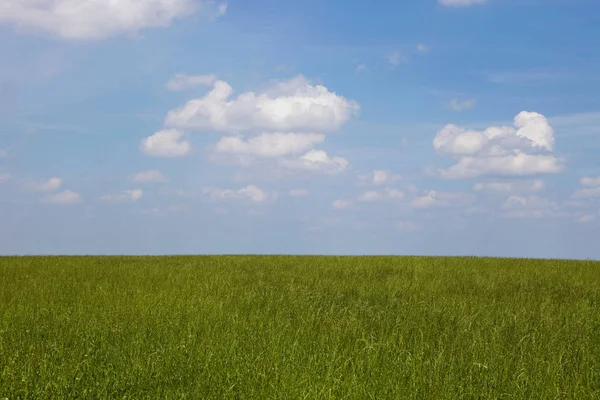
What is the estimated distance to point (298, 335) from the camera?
7.69m

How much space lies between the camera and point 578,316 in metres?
9.90

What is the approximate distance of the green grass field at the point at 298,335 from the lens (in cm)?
569

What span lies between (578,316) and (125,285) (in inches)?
356

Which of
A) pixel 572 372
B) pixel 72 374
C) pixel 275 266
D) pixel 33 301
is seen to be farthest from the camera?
pixel 275 266

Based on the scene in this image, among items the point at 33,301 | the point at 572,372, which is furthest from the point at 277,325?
the point at 33,301

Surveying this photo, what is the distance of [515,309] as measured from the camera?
33.8ft

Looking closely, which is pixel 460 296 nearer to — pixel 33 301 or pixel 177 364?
pixel 177 364

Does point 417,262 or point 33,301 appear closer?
point 33,301

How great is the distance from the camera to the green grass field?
5.69m

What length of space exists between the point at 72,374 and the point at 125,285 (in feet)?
22.5

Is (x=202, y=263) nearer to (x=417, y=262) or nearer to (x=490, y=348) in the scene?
(x=417, y=262)

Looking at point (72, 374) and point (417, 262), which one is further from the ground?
point (417, 262)

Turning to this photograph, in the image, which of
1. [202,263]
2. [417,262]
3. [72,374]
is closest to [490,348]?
[72,374]

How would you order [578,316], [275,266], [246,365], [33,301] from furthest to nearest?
1. [275,266]
2. [33,301]
3. [578,316]
4. [246,365]
